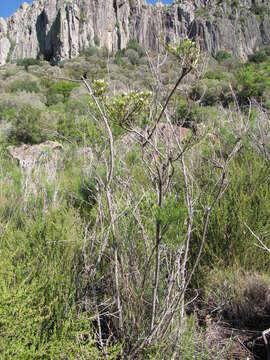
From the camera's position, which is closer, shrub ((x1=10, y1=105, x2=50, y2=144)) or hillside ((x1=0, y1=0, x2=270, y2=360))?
hillside ((x1=0, y1=0, x2=270, y2=360))

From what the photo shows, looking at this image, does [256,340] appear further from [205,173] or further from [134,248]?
[205,173]

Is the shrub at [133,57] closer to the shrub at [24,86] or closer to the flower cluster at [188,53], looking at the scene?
the shrub at [24,86]

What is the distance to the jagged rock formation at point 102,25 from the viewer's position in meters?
47.9

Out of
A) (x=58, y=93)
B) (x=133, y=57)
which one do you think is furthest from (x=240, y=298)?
(x=133, y=57)

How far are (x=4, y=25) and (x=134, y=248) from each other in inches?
3346

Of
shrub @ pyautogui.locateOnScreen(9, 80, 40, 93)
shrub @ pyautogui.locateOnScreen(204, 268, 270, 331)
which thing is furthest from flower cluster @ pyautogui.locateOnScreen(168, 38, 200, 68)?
shrub @ pyautogui.locateOnScreen(9, 80, 40, 93)

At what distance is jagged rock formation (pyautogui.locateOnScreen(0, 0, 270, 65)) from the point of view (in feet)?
157

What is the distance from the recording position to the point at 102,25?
194 feet

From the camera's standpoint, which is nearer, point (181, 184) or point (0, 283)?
point (0, 283)

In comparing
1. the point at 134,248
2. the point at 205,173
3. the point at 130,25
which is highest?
the point at 130,25

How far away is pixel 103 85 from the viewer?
3.82 feet

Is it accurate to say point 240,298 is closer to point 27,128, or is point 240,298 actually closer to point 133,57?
point 27,128

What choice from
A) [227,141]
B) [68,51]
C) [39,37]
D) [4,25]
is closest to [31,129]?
[227,141]

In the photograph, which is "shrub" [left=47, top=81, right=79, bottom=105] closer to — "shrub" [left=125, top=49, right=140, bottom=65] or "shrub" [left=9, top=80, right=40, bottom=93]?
"shrub" [left=9, top=80, right=40, bottom=93]
